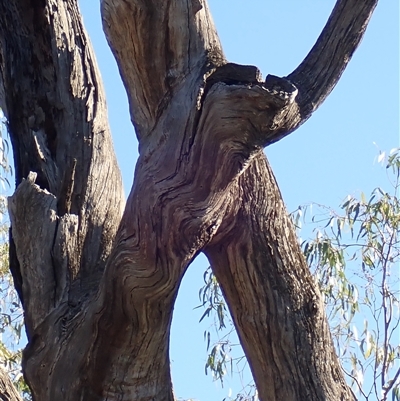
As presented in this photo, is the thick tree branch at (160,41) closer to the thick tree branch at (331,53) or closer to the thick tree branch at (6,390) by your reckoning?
the thick tree branch at (331,53)

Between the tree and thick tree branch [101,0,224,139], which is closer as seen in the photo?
the tree

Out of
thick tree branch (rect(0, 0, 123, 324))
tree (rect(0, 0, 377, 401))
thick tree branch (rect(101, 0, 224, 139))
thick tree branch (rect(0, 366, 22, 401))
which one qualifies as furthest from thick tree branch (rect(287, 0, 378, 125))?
thick tree branch (rect(0, 366, 22, 401))

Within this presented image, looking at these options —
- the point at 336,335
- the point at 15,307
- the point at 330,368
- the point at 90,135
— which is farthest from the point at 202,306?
the point at 330,368

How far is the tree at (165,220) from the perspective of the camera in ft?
5.93

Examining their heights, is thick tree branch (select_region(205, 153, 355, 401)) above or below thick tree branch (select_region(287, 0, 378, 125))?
below

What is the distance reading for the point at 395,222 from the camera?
4457mm

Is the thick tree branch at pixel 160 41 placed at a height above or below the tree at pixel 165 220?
above

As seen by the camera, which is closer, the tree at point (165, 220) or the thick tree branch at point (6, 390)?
the tree at point (165, 220)

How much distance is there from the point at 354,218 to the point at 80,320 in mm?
2859

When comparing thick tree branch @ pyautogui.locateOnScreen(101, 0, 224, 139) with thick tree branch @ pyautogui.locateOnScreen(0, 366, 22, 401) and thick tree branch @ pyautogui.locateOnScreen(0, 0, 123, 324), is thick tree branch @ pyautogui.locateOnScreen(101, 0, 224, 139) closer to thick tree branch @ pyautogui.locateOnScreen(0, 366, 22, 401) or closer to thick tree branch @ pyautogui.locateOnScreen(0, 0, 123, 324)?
thick tree branch @ pyautogui.locateOnScreen(0, 0, 123, 324)

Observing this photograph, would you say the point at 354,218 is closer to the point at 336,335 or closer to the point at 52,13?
the point at 336,335

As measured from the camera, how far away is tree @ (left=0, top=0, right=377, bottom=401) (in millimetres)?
1807

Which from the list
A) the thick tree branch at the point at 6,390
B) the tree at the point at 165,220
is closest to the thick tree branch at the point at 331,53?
the tree at the point at 165,220

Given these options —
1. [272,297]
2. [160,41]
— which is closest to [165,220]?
[272,297]
